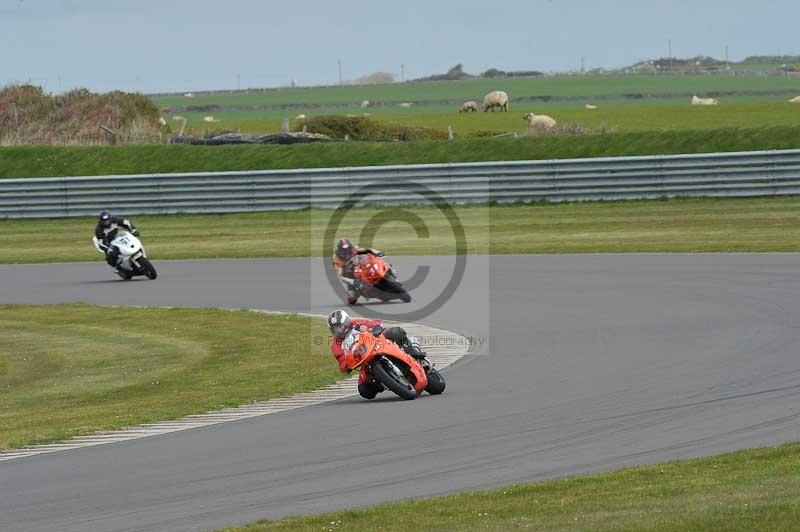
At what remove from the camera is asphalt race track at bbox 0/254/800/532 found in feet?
30.1

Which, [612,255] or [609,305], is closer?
[609,305]

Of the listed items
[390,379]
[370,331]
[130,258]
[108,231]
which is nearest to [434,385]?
[390,379]

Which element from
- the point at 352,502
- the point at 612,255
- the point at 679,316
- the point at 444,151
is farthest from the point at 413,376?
the point at 444,151

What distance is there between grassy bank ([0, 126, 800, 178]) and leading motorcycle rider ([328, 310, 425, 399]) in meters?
25.2

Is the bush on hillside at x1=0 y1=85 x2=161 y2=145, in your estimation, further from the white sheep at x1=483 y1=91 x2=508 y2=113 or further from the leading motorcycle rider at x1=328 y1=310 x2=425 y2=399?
the leading motorcycle rider at x1=328 y1=310 x2=425 y2=399

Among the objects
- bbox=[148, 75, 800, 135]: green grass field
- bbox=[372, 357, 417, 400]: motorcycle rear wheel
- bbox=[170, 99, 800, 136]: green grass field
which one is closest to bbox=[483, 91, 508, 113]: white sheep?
bbox=[148, 75, 800, 135]: green grass field

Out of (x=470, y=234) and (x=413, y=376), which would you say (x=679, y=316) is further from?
(x=470, y=234)

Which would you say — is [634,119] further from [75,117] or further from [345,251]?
[345,251]

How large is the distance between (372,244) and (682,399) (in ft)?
65.6

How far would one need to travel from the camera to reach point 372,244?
31672mm

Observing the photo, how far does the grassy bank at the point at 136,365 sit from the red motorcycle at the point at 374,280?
1.19 meters

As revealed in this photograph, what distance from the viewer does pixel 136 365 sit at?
16969 mm

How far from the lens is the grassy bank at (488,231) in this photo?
2802 cm

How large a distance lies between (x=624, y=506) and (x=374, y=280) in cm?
1279
